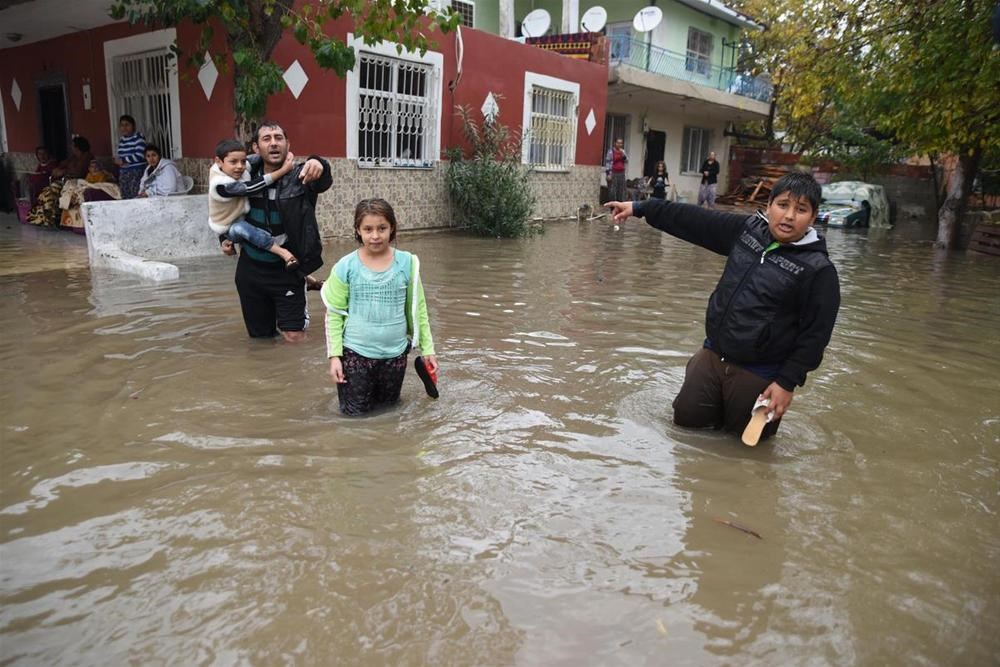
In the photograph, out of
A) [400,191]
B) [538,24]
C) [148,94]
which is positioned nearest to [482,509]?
[400,191]

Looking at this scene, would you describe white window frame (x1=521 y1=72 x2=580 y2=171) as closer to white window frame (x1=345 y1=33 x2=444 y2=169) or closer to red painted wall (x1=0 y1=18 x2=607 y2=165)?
red painted wall (x1=0 y1=18 x2=607 y2=165)

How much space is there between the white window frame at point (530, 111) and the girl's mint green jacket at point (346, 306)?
11618 millimetres

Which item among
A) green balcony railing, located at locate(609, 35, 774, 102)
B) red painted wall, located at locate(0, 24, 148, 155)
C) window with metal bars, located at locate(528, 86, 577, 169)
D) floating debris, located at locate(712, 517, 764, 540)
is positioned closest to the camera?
floating debris, located at locate(712, 517, 764, 540)

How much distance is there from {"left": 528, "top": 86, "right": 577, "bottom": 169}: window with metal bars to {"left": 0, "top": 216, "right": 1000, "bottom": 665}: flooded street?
1070cm

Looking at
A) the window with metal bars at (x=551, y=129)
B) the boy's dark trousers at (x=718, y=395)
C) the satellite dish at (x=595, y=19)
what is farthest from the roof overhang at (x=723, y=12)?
the boy's dark trousers at (x=718, y=395)

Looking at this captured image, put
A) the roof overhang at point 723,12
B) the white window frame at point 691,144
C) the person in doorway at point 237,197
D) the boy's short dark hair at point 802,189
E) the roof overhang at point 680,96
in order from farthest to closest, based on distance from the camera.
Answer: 1. the white window frame at point 691,144
2. the roof overhang at point 723,12
3. the roof overhang at point 680,96
4. the person in doorway at point 237,197
5. the boy's short dark hair at point 802,189

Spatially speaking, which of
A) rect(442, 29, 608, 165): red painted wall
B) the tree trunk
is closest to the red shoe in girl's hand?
rect(442, 29, 608, 165): red painted wall

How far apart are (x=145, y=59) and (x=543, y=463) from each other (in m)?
11.0

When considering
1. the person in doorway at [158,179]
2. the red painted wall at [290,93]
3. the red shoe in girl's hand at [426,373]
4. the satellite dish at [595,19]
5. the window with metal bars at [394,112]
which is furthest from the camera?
the satellite dish at [595,19]

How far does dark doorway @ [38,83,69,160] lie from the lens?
45.9 ft

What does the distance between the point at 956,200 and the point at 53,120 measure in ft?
55.6

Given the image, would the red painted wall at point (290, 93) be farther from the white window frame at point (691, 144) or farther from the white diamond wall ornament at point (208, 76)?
the white window frame at point (691, 144)

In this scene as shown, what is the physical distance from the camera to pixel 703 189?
22047 mm

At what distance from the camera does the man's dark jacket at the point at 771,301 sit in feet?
11.5
